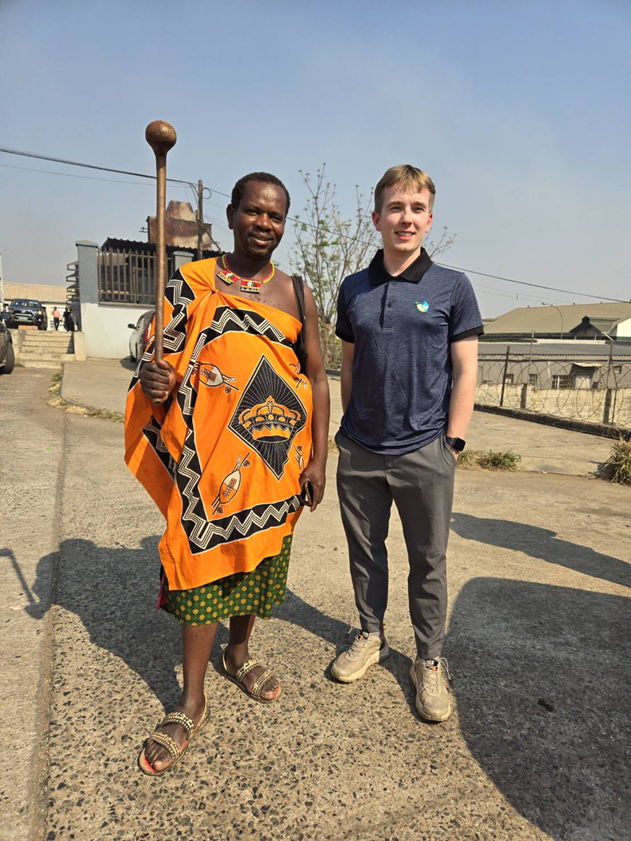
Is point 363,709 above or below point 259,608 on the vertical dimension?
below

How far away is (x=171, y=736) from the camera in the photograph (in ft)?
6.07

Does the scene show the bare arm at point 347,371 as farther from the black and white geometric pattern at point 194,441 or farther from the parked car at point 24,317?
the parked car at point 24,317

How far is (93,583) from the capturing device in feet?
10.0

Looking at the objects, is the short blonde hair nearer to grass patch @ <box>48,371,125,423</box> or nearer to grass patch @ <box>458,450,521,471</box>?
grass patch @ <box>458,450,521,471</box>

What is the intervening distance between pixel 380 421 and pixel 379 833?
1.33 metres

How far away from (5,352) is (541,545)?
1232 cm

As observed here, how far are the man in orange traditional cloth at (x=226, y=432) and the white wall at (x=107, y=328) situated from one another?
54.9ft

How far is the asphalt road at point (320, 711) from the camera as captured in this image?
1.65 m

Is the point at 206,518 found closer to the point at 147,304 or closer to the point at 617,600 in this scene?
the point at 617,600

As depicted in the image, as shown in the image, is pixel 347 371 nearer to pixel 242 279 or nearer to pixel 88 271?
pixel 242 279

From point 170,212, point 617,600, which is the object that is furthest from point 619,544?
point 170,212

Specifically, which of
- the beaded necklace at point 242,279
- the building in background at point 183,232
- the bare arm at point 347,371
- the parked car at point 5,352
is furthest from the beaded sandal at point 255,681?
the building in background at point 183,232

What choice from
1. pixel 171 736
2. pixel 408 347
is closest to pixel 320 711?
pixel 171 736

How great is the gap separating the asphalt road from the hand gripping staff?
134 cm
